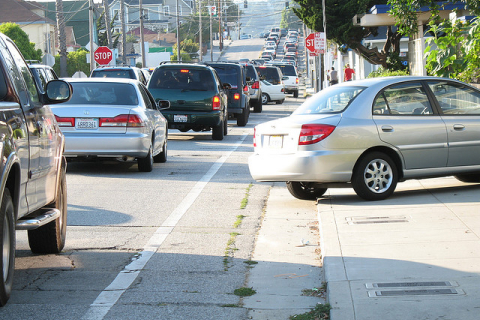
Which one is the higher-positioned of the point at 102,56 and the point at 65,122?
the point at 102,56

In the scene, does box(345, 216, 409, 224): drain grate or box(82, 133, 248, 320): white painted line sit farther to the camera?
box(345, 216, 409, 224): drain grate

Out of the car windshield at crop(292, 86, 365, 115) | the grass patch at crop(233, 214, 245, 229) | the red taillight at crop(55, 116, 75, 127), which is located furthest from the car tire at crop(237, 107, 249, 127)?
the grass patch at crop(233, 214, 245, 229)

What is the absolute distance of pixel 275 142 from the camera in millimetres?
10320

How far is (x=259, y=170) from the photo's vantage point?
34.4 feet

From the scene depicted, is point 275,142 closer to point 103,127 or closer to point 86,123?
point 103,127

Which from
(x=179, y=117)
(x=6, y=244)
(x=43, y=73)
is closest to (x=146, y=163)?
(x=179, y=117)

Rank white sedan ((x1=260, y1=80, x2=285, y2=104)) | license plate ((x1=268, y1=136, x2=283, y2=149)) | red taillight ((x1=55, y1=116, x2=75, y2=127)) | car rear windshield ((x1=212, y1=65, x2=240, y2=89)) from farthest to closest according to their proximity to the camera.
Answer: white sedan ((x1=260, y1=80, x2=285, y2=104)), car rear windshield ((x1=212, y1=65, x2=240, y2=89)), red taillight ((x1=55, y1=116, x2=75, y2=127)), license plate ((x1=268, y1=136, x2=283, y2=149))

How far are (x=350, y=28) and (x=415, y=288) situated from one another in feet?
102

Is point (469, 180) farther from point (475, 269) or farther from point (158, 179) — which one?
point (475, 269)

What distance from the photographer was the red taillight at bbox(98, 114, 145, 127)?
44.1 ft

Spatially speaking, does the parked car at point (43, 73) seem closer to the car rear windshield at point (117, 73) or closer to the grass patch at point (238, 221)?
the car rear windshield at point (117, 73)

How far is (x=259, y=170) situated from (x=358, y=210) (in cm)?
153

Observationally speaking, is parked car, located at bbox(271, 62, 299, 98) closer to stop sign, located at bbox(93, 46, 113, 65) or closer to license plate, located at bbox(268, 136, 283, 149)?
stop sign, located at bbox(93, 46, 113, 65)

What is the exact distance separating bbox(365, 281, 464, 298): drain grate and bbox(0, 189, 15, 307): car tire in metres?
2.57
